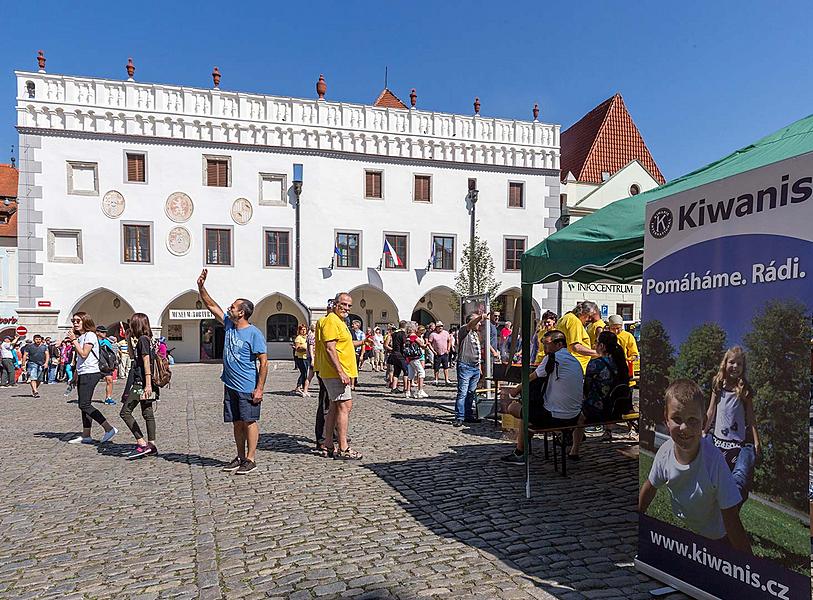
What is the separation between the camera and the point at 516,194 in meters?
30.3

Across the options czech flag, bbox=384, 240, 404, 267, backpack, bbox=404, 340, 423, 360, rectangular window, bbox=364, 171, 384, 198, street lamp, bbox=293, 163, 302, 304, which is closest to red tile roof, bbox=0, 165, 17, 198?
street lamp, bbox=293, 163, 302, 304

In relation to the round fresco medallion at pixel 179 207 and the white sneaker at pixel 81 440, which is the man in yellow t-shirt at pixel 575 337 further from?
the round fresco medallion at pixel 179 207

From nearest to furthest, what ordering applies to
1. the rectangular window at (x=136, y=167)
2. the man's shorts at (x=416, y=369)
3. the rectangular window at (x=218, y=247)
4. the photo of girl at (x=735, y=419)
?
the photo of girl at (x=735, y=419) → the man's shorts at (x=416, y=369) → the rectangular window at (x=136, y=167) → the rectangular window at (x=218, y=247)

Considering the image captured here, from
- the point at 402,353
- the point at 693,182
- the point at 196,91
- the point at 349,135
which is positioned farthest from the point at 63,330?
the point at 693,182

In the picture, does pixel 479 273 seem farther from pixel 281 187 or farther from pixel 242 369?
pixel 242 369

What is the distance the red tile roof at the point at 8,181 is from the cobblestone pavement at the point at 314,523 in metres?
32.9

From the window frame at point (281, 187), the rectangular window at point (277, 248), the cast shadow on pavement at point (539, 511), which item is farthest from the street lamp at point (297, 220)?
the cast shadow on pavement at point (539, 511)

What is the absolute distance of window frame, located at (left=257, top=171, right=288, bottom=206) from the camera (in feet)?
87.9

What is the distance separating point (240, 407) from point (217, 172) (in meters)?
22.1

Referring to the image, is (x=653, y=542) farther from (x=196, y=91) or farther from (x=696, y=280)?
(x=196, y=91)

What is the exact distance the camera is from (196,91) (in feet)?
85.8

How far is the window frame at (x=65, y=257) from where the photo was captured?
2453 centimetres

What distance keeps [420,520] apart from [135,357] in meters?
4.15

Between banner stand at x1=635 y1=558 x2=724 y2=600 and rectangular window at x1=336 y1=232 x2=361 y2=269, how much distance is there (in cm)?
2477
